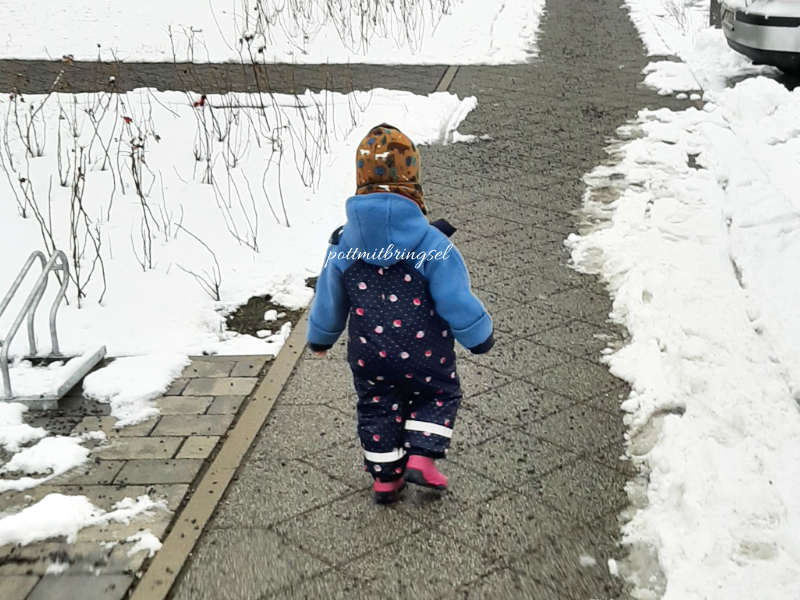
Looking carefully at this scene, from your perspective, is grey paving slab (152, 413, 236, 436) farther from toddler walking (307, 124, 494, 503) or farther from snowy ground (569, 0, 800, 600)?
snowy ground (569, 0, 800, 600)

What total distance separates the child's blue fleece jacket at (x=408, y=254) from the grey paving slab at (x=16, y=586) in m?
1.34

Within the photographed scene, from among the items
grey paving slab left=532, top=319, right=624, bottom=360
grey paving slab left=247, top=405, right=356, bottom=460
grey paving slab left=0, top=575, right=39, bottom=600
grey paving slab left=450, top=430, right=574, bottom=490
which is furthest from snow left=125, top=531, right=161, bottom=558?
grey paving slab left=532, top=319, right=624, bottom=360

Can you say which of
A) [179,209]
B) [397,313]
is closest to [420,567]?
[397,313]

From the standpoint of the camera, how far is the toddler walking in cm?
289

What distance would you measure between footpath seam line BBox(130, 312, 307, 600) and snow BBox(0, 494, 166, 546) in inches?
4.4

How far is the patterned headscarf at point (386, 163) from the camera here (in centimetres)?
287

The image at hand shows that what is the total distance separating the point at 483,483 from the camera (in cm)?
336

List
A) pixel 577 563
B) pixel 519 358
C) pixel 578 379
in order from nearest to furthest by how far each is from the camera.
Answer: pixel 577 563, pixel 578 379, pixel 519 358

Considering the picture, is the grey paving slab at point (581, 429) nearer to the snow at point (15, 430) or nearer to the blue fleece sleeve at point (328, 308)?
the blue fleece sleeve at point (328, 308)

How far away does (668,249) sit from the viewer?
528cm

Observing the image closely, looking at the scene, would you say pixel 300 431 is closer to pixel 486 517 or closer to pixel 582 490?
pixel 486 517

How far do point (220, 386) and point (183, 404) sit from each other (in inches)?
8.8

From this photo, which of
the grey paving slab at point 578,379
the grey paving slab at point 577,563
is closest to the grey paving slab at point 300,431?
the grey paving slab at point 578,379

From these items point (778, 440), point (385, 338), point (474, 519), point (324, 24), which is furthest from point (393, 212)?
point (324, 24)
